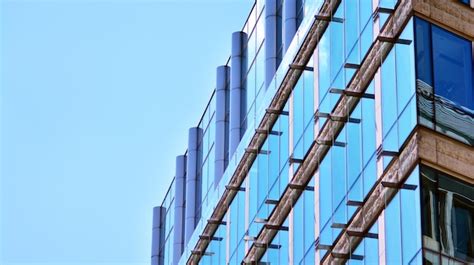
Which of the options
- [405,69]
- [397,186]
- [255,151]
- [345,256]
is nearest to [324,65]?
[345,256]

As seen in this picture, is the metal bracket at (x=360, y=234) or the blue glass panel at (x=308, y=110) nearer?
the metal bracket at (x=360, y=234)

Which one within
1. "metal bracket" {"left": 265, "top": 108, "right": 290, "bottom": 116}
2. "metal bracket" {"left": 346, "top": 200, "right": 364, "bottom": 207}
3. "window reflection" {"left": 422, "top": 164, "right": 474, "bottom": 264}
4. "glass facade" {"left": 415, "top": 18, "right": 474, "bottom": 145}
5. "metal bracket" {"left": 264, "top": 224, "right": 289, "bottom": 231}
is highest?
"metal bracket" {"left": 265, "top": 108, "right": 290, "bottom": 116}

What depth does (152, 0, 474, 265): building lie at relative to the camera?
1533 inches

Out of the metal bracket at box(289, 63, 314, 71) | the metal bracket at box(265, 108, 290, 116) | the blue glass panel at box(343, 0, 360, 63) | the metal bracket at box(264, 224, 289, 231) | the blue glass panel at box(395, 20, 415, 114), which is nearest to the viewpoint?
the blue glass panel at box(395, 20, 415, 114)

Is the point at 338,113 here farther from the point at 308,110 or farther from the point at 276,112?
the point at 276,112

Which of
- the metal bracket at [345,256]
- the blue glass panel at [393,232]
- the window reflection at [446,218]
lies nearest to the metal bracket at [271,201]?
the metal bracket at [345,256]

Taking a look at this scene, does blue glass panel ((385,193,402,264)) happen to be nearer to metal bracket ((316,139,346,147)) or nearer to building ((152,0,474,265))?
building ((152,0,474,265))

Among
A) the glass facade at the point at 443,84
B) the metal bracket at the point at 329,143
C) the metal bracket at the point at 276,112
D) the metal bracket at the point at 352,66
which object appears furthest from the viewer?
the metal bracket at the point at 276,112

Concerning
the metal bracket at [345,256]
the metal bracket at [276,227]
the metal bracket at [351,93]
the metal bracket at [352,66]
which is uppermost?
the metal bracket at [352,66]

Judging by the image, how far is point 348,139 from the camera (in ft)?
146

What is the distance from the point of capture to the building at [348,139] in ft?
128

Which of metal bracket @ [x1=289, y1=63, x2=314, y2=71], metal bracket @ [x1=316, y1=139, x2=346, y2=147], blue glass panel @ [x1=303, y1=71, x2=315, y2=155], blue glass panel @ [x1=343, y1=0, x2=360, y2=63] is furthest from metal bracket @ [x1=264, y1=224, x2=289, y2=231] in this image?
blue glass panel @ [x1=343, y1=0, x2=360, y2=63]

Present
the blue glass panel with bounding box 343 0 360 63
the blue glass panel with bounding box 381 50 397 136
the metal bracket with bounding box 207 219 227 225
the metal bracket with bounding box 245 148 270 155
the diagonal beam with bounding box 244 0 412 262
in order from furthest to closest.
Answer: the metal bracket with bounding box 207 219 227 225, the metal bracket with bounding box 245 148 270 155, the blue glass panel with bounding box 343 0 360 63, the diagonal beam with bounding box 244 0 412 262, the blue glass panel with bounding box 381 50 397 136

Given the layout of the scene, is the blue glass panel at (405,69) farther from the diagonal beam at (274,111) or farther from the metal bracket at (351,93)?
the diagonal beam at (274,111)
